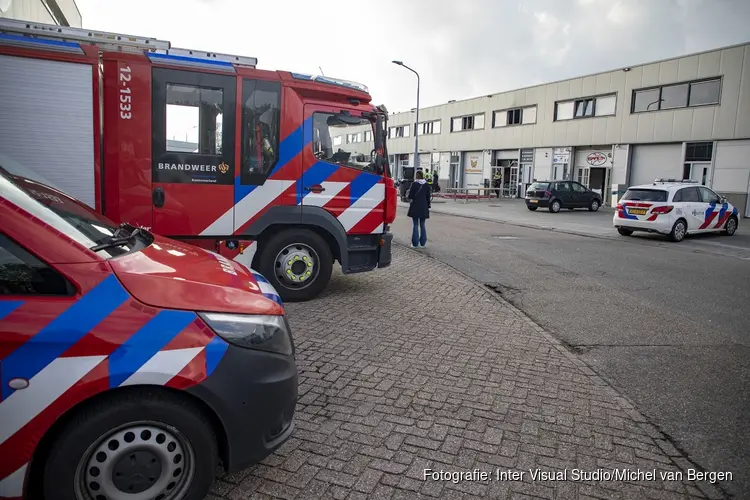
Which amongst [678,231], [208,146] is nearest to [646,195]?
[678,231]

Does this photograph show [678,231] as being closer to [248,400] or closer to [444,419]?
[444,419]

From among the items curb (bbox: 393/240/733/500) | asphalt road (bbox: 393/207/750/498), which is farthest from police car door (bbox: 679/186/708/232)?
curb (bbox: 393/240/733/500)

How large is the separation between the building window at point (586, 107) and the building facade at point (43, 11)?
94.3 ft

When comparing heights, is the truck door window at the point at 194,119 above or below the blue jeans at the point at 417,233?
above

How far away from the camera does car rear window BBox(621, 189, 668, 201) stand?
50.6 ft

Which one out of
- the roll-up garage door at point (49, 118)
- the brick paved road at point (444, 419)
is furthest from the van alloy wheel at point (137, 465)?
the roll-up garage door at point (49, 118)

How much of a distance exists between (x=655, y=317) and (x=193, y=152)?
20.2 feet

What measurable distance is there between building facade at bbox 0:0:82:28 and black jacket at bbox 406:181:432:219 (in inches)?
329

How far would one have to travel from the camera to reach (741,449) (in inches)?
134

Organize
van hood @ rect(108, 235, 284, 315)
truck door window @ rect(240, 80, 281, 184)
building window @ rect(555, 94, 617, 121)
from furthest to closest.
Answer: building window @ rect(555, 94, 617, 121) → truck door window @ rect(240, 80, 281, 184) → van hood @ rect(108, 235, 284, 315)

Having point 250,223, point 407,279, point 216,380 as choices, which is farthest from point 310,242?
point 216,380

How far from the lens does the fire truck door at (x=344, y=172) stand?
6.74 metres

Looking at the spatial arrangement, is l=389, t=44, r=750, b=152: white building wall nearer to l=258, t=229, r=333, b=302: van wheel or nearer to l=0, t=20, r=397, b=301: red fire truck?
l=0, t=20, r=397, b=301: red fire truck

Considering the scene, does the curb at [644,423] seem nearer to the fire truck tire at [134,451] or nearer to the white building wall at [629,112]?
the fire truck tire at [134,451]
